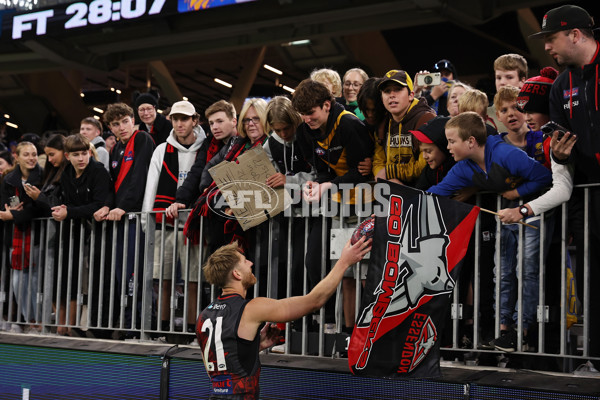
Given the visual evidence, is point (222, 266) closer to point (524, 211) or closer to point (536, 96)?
point (524, 211)

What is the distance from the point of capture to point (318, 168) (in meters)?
6.29

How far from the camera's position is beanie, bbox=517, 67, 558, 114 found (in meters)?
5.38

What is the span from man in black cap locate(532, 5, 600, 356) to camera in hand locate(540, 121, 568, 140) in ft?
0.11

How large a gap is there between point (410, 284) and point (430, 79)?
9.37ft

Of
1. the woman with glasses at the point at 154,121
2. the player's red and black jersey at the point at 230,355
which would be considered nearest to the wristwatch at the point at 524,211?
the player's red and black jersey at the point at 230,355

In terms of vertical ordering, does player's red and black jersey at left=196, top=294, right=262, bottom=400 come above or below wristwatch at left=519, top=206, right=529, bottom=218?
below

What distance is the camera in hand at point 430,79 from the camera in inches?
285

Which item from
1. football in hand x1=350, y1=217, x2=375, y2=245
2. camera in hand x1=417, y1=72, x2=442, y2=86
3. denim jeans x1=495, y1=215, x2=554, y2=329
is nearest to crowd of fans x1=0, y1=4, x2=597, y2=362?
denim jeans x1=495, y1=215, x2=554, y2=329

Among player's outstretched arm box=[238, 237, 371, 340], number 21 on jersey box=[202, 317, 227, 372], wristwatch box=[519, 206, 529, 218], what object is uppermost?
wristwatch box=[519, 206, 529, 218]

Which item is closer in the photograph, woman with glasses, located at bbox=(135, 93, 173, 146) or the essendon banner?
the essendon banner

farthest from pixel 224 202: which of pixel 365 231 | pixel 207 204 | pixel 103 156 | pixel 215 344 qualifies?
pixel 103 156

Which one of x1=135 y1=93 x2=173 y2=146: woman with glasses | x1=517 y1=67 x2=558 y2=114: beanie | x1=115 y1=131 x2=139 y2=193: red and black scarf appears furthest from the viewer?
x1=135 y1=93 x2=173 y2=146: woman with glasses

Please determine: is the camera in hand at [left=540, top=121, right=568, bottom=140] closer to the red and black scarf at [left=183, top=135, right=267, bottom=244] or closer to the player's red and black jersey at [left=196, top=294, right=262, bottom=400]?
the player's red and black jersey at [left=196, top=294, right=262, bottom=400]

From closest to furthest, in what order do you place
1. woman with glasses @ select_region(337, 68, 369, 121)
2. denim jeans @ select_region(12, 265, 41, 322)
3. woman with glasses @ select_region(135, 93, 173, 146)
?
1. woman with glasses @ select_region(337, 68, 369, 121)
2. denim jeans @ select_region(12, 265, 41, 322)
3. woman with glasses @ select_region(135, 93, 173, 146)
